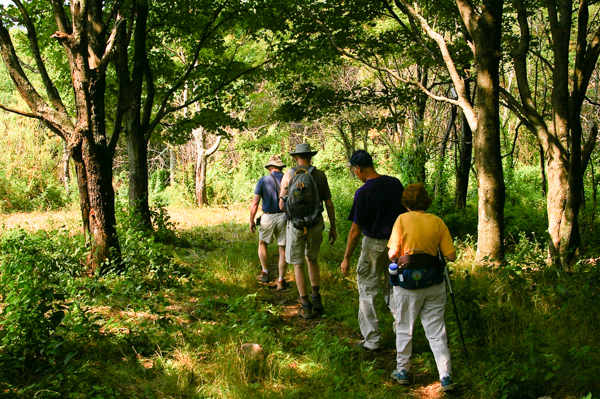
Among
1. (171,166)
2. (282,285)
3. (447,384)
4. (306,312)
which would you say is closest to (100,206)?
(282,285)

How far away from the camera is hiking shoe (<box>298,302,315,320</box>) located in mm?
5746

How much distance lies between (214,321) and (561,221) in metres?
4.77

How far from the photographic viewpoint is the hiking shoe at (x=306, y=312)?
18.9 feet

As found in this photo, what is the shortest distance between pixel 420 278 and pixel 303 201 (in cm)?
219

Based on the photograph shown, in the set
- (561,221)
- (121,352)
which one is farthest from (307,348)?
(561,221)

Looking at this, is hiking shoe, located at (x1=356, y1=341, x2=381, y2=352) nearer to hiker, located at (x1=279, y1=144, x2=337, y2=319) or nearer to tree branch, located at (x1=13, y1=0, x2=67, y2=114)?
hiker, located at (x1=279, y1=144, x2=337, y2=319)

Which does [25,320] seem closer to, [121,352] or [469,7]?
[121,352]

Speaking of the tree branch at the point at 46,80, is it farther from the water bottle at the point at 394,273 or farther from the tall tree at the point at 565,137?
the tall tree at the point at 565,137

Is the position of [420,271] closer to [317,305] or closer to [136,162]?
[317,305]

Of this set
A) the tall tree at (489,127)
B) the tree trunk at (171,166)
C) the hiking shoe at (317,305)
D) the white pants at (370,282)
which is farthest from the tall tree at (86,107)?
the tree trunk at (171,166)

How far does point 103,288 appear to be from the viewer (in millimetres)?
5758

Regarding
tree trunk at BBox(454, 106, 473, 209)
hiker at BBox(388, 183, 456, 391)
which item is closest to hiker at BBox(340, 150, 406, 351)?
hiker at BBox(388, 183, 456, 391)

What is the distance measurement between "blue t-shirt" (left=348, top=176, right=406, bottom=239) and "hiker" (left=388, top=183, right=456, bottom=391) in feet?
1.95

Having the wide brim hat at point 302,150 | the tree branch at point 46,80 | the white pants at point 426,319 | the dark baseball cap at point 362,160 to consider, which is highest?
the tree branch at point 46,80
